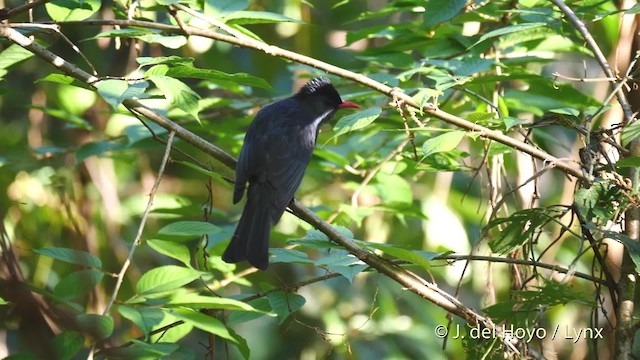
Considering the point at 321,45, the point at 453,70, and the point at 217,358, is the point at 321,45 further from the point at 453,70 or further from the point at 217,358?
the point at 453,70

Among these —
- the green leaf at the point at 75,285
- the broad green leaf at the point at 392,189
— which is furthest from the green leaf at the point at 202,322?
the broad green leaf at the point at 392,189

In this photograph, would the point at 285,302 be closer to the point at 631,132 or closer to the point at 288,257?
the point at 288,257

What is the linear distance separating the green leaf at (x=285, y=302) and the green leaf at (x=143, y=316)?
0.58m

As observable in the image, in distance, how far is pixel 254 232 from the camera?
312 centimetres

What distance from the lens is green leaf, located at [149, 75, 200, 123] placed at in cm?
229

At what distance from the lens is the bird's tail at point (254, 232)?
296 cm

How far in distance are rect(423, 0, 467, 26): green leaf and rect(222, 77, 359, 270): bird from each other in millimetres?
876

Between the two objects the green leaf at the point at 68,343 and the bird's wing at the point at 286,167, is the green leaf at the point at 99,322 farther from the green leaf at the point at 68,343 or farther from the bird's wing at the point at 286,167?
the bird's wing at the point at 286,167

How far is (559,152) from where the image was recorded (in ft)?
18.6

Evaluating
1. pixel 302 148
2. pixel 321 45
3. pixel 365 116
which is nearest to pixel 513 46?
pixel 302 148

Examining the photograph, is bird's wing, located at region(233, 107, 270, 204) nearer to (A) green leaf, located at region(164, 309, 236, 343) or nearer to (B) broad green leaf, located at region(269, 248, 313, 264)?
(B) broad green leaf, located at region(269, 248, 313, 264)

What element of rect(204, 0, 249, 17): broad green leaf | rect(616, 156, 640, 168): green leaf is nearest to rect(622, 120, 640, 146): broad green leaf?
rect(616, 156, 640, 168): green leaf

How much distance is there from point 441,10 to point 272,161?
3.33ft

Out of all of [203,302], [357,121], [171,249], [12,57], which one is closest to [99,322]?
[203,302]
